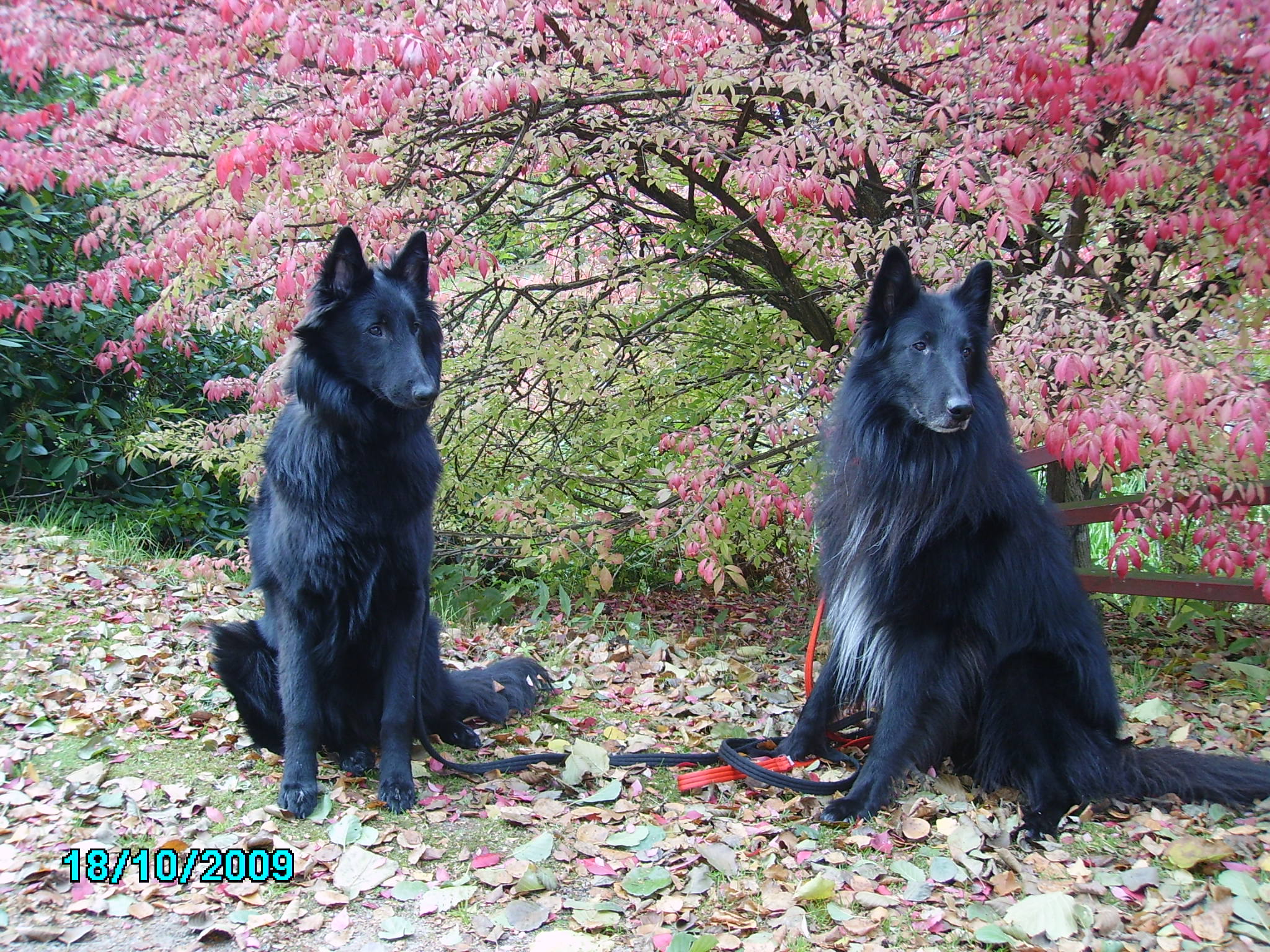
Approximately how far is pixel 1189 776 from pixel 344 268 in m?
3.22

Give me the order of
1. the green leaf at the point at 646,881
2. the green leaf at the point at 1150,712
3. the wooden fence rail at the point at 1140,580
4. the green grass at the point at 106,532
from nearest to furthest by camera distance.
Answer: the green leaf at the point at 646,881, the green leaf at the point at 1150,712, the wooden fence rail at the point at 1140,580, the green grass at the point at 106,532

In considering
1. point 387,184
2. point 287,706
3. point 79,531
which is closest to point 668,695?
point 287,706

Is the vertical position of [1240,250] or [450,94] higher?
[450,94]

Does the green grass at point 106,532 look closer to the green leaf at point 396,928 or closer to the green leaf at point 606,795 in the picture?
the green leaf at point 606,795

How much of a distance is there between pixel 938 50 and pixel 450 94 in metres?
2.44

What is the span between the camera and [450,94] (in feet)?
12.1

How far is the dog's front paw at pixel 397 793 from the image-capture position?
2.91m

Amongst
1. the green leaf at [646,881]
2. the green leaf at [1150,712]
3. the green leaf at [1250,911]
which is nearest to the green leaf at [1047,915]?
the green leaf at [1250,911]

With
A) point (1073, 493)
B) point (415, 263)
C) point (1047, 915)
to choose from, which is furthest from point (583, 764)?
point (1073, 493)

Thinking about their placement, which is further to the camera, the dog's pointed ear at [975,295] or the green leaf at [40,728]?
the green leaf at [40,728]

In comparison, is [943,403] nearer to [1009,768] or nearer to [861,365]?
[861,365]

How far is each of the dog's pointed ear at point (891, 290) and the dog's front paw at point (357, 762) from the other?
2.34 metres

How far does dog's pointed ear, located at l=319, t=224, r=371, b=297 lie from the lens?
2.91 meters

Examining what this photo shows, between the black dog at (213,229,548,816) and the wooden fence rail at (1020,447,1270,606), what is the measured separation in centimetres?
287
